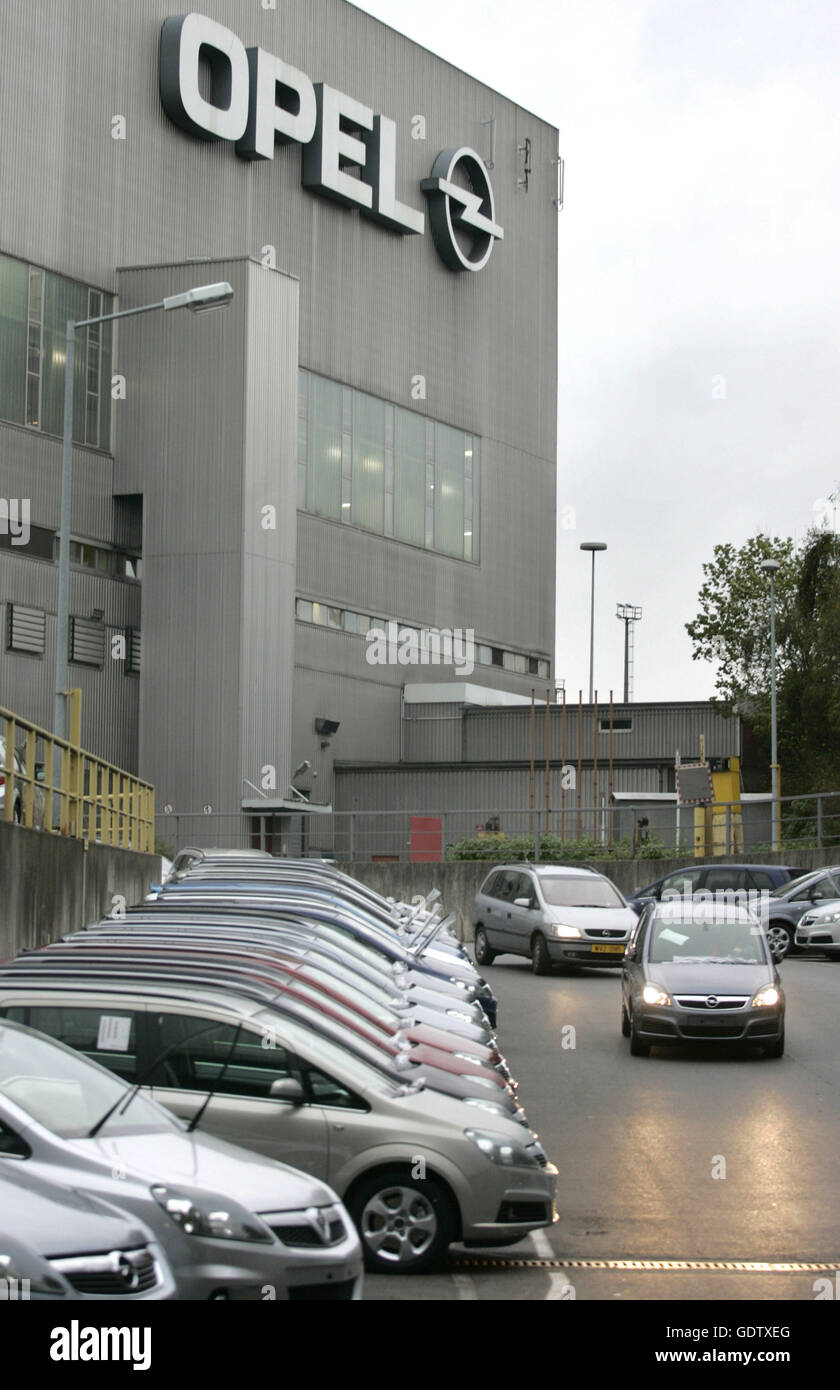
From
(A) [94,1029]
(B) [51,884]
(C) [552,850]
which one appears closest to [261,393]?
(C) [552,850]

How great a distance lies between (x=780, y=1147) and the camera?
13227 mm

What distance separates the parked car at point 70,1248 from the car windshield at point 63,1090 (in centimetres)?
68

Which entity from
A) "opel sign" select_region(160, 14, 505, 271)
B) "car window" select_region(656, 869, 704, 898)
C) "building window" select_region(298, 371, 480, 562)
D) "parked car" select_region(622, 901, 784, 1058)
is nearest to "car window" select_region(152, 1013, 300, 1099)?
"parked car" select_region(622, 901, 784, 1058)

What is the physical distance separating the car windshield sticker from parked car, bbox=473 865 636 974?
17489 mm

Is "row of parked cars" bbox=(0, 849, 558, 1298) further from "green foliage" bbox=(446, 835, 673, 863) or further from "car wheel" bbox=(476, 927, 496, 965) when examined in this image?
"green foliage" bbox=(446, 835, 673, 863)

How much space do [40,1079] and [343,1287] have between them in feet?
4.99

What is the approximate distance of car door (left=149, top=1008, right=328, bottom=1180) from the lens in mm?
9109

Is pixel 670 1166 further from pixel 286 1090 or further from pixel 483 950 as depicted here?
pixel 483 950

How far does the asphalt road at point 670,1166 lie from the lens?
9.35 m

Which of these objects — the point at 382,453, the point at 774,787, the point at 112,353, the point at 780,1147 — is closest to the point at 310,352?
the point at 382,453

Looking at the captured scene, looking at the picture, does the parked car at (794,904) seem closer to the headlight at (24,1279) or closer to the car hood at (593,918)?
the car hood at (593,918)

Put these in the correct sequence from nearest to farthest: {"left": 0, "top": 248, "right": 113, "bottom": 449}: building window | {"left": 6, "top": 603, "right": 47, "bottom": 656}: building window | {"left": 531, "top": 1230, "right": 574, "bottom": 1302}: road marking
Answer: {"left": 531, "top": 1230, "right": 574, "bottom": 1302}: road marking → {"left": 6, "top": 603, "right": 47, "bottom": 656}: building window → {"left": 0, "top": 248, "right": 113, "bottom": 449}: building window
